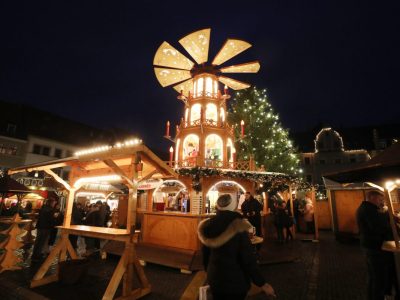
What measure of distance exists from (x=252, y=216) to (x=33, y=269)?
8.45 meters

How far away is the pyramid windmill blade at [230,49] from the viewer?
16209 mm

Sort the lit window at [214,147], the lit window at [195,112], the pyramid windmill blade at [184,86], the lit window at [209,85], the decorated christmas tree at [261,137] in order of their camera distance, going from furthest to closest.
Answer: the decorated christmas tree at [261,137], the pyramid windmill blade at [184,86], the lit window at [209,85], the lit window at [195,112], the lit window at [214,147]

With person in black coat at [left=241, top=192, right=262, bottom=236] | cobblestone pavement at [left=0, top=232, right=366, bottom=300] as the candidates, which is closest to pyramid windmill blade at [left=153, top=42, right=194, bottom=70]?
person in black coat at [left=241, top=192, right=262, bottom=236]

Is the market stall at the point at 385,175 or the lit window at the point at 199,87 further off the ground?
the lit window at the point at 199,87

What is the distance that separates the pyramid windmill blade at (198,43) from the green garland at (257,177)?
31.2 ft

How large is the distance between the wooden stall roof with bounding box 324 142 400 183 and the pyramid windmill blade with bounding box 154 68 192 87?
14.9 metres

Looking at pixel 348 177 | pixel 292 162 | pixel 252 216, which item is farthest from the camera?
pixel 292 162

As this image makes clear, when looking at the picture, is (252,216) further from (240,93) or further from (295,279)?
(240,93)

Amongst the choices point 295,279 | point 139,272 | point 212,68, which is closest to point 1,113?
point 212,68

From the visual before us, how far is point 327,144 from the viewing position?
133 ft

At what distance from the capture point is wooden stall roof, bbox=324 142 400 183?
472 cm

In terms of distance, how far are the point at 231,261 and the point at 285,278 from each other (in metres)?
5.65

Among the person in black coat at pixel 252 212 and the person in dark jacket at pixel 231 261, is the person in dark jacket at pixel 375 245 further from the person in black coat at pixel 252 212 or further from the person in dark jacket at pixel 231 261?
the person in black coat at pixel 252 212

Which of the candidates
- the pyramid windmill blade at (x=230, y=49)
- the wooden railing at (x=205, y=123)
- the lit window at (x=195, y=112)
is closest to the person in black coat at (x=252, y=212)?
the wooden railing at (x=205, y=123)
